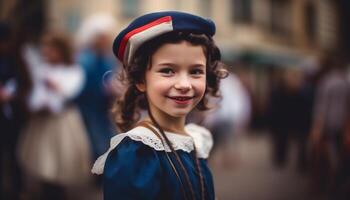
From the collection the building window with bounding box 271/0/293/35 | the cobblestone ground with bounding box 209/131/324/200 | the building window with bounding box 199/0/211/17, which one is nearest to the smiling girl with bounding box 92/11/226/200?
the cobblestone ground with bounding box 209/131/324/200

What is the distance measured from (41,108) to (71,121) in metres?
0.32

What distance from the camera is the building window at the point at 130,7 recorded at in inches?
758

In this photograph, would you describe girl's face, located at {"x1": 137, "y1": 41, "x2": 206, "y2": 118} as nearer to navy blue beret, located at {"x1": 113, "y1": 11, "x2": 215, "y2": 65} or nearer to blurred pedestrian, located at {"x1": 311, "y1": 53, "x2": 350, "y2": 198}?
navy blue beret, located at {"x1": 113, "y1": 11, "x2": 215, "y2": 65}

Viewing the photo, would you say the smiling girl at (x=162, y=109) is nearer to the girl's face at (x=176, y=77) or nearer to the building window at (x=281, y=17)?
the girl's face at (x=176, y=77)

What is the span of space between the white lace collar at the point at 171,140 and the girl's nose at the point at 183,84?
0.21 meters

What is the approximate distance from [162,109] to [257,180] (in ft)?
18.1

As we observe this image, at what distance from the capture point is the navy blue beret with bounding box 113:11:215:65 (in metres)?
2.04

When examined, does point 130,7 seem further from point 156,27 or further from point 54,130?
point 156,27

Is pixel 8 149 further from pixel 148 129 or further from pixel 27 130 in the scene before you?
pixel 148 129

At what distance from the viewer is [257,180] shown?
7441 millimetres

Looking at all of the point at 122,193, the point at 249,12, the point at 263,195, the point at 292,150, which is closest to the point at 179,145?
the point at 122,193

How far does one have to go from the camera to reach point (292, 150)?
487 inches

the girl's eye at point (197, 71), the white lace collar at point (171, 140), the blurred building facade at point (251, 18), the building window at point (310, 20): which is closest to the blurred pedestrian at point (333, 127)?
the white lace collar at point (171, 140)

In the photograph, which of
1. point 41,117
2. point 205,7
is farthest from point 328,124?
point 205,7
